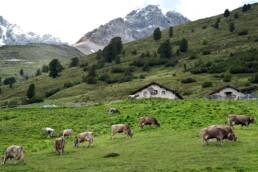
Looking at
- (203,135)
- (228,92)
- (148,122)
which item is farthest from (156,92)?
(203,135)

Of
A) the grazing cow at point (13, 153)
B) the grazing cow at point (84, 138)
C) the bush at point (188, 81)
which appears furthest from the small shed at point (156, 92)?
the grazing cow at point (13, 153)

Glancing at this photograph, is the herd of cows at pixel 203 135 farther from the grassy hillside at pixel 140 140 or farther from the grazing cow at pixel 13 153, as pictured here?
the grassy hillside at pixel 140 140

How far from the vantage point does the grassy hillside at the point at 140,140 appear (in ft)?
112

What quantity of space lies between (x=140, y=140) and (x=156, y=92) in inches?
3199

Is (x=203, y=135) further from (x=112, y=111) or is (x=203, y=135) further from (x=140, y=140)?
(x=112, y=111)

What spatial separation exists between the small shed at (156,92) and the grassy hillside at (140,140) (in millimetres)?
43541

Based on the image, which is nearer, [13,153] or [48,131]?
[13,153]

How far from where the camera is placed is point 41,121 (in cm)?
7288

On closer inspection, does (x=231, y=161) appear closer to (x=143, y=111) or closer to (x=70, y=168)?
(x=70, y=168)

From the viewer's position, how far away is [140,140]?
47.3 meters

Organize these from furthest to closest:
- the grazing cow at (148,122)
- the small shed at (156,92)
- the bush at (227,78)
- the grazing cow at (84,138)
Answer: the bush at (227,78)
the small shed at (156,92)
the grazing cow at (148,122)
the grazing cow at (84,138)

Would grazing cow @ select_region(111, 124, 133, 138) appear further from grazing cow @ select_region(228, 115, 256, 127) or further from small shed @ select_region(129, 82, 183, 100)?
small shed @ select_region(129, 82, 183, 100)

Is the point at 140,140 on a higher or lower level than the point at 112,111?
lower

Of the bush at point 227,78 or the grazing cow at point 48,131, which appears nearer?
the grazing cow at point 48,131
